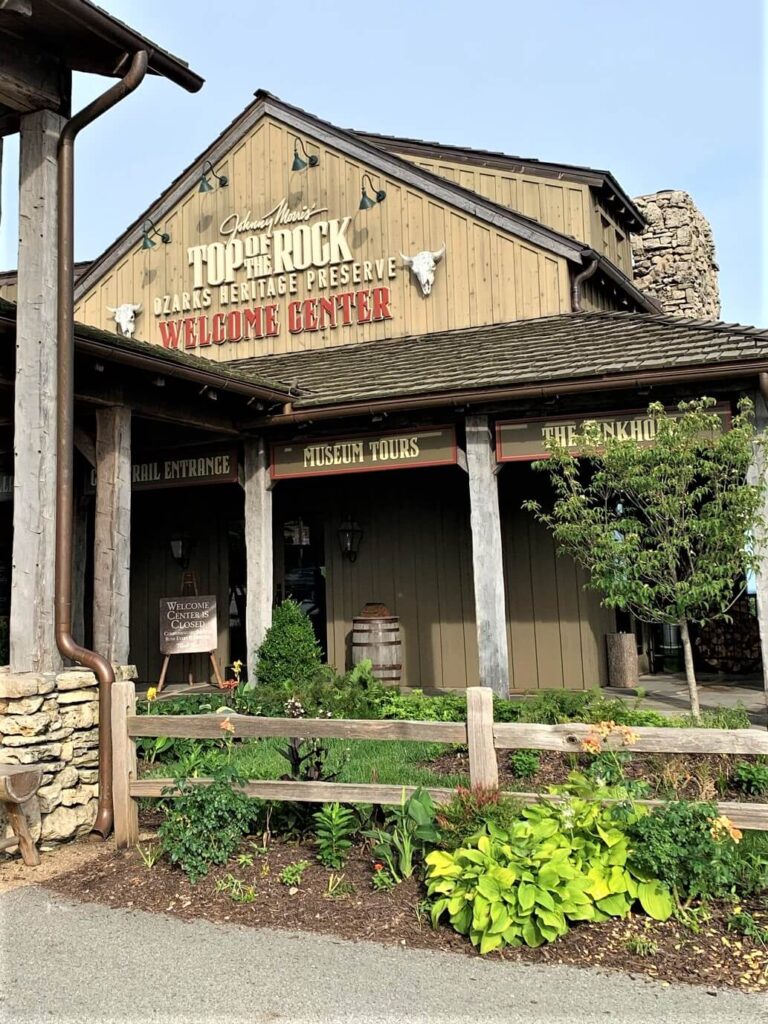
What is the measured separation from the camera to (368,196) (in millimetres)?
13648

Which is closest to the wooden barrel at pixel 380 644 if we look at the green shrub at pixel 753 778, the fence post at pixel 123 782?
the fence post at pixel 123 782

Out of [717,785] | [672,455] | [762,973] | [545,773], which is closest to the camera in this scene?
[762,973]

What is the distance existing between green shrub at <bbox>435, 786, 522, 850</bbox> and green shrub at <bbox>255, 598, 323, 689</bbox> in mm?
5328

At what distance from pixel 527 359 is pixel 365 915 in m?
7.02

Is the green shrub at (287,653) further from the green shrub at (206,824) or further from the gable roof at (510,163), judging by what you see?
the gable roof at (510,163)

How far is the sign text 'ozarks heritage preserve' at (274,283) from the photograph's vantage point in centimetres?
1363

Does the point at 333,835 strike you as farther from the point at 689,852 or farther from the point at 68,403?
the point at 68,403

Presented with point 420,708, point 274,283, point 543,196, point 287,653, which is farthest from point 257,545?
point 543,196

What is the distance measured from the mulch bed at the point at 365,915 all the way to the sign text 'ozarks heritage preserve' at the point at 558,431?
502 centimetres

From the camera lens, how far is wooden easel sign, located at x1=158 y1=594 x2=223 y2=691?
40.5ft

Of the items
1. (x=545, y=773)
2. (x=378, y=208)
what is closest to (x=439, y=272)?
(x=378, y=208)

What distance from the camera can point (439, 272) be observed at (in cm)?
1303

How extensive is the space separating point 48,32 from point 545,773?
650 centimetres

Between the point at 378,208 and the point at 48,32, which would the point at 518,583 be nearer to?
the point at 378,208
